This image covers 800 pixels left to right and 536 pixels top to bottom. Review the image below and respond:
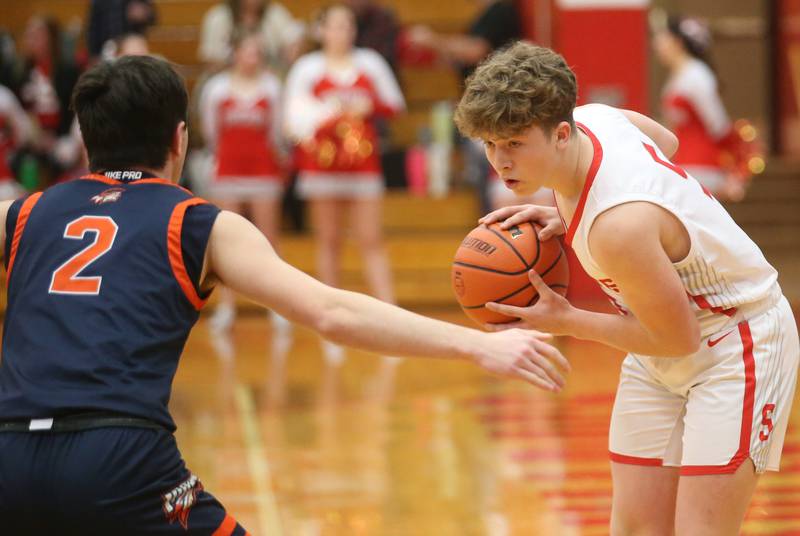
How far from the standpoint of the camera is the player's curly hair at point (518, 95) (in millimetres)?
2727

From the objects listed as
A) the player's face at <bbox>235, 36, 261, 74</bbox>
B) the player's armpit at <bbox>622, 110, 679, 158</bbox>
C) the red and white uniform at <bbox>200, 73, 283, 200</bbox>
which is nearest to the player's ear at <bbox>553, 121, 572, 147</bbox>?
the player's armpit at <bbox>622, 110, 679, 158</bbox>

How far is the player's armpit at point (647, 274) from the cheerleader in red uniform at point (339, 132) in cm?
606

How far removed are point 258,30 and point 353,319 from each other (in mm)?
8028

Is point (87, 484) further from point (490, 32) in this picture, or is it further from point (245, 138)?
point (490, 32)

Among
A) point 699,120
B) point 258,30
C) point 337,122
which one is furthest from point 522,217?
point 258,30

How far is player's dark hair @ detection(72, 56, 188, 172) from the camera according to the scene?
2.45 m

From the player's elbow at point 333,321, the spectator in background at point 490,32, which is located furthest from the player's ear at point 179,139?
the spectator in background at point 490,32

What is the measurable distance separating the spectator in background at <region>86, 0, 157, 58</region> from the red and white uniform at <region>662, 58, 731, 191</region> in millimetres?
4350

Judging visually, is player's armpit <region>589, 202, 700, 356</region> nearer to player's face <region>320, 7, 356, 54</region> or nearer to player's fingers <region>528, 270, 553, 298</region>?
player's fingers <region>528, 270, 553, 298</region>

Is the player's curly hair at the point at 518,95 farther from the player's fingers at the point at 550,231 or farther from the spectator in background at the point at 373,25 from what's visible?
the spectator in background at the point at 373,25

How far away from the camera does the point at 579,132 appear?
Result: 294cm

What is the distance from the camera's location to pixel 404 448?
5848 mm

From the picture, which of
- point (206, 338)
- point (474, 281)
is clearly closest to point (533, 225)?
point (474, 281)

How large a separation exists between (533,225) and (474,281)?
0.24m
